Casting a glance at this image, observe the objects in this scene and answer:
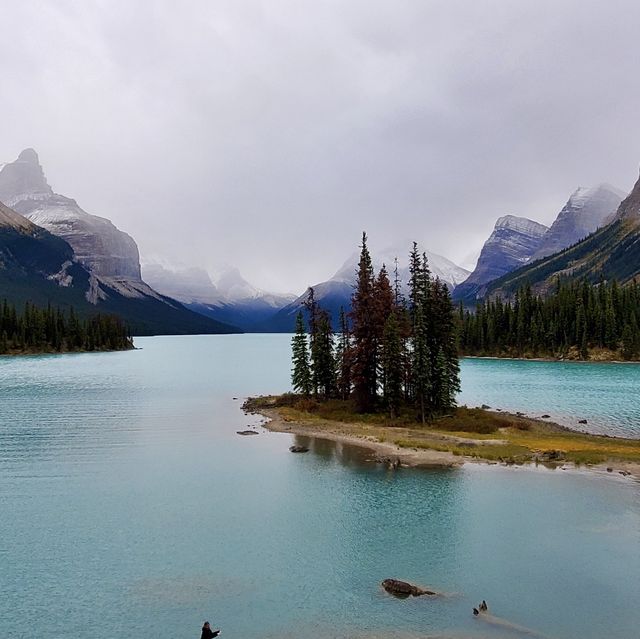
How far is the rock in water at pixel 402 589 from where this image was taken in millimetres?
27062

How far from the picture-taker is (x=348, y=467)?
173 ft

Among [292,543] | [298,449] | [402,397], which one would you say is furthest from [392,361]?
[292,543]

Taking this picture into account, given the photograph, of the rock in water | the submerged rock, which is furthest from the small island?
the rock in water

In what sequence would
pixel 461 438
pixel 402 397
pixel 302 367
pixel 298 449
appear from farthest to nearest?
pixel 302 367 → pixel 402 397 → pixel 461 438 → pixel 298 449

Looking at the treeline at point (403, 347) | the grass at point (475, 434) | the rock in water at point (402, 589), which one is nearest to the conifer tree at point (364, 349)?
the treeline at point (403, 347)

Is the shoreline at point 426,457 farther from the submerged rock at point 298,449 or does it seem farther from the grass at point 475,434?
the submerged rock at point 298,449

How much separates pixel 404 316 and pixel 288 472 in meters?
37.2

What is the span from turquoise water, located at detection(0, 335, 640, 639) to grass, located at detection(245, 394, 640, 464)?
5.76 m

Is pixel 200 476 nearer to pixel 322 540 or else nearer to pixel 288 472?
pixel 288 472

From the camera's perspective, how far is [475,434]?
218 ft

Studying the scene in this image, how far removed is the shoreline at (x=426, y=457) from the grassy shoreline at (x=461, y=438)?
0.08 m

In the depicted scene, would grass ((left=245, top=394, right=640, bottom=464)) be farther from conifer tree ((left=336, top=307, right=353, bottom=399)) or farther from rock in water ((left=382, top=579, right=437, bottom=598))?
rock in water ((left=382, top=579, right=437, bottom=598))

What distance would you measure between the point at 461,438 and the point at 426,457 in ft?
34.6

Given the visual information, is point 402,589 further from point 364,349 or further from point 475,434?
point 364,349
